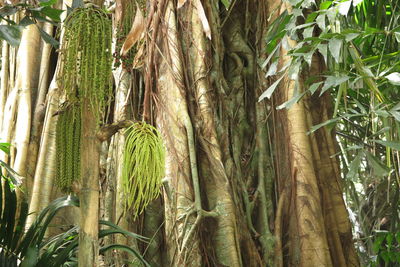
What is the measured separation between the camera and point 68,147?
6.14 ft

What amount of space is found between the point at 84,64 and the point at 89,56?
30 mm

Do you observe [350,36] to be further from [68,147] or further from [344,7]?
[68,147]

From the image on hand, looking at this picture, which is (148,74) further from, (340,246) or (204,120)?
(340,246)

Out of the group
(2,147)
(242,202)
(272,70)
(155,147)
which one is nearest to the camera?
(155,147)

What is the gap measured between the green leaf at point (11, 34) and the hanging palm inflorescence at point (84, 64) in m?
0.24

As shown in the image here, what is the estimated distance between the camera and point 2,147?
2992 millimetres

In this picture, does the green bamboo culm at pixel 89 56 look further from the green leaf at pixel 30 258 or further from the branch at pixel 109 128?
the green leaf at pixel 30 258

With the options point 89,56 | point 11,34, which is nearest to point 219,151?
point 11,34

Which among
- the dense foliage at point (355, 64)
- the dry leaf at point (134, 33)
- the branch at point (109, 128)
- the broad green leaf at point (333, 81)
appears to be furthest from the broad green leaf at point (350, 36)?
the branch at point (109, 128)

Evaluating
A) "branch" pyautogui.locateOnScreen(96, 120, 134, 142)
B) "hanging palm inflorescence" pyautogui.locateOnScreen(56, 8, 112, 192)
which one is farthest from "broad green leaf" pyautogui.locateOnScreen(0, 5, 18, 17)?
"branch" pyautogui.locateOnScreen(96, 120, 134, 142)

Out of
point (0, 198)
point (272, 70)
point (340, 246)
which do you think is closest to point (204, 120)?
point (272, 70)

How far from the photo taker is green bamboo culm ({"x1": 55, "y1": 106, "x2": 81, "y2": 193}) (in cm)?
187

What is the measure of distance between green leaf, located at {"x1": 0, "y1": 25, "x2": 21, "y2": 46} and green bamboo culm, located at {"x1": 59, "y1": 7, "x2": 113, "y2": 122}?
1.00 feet

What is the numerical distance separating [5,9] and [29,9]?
0.29 feet
